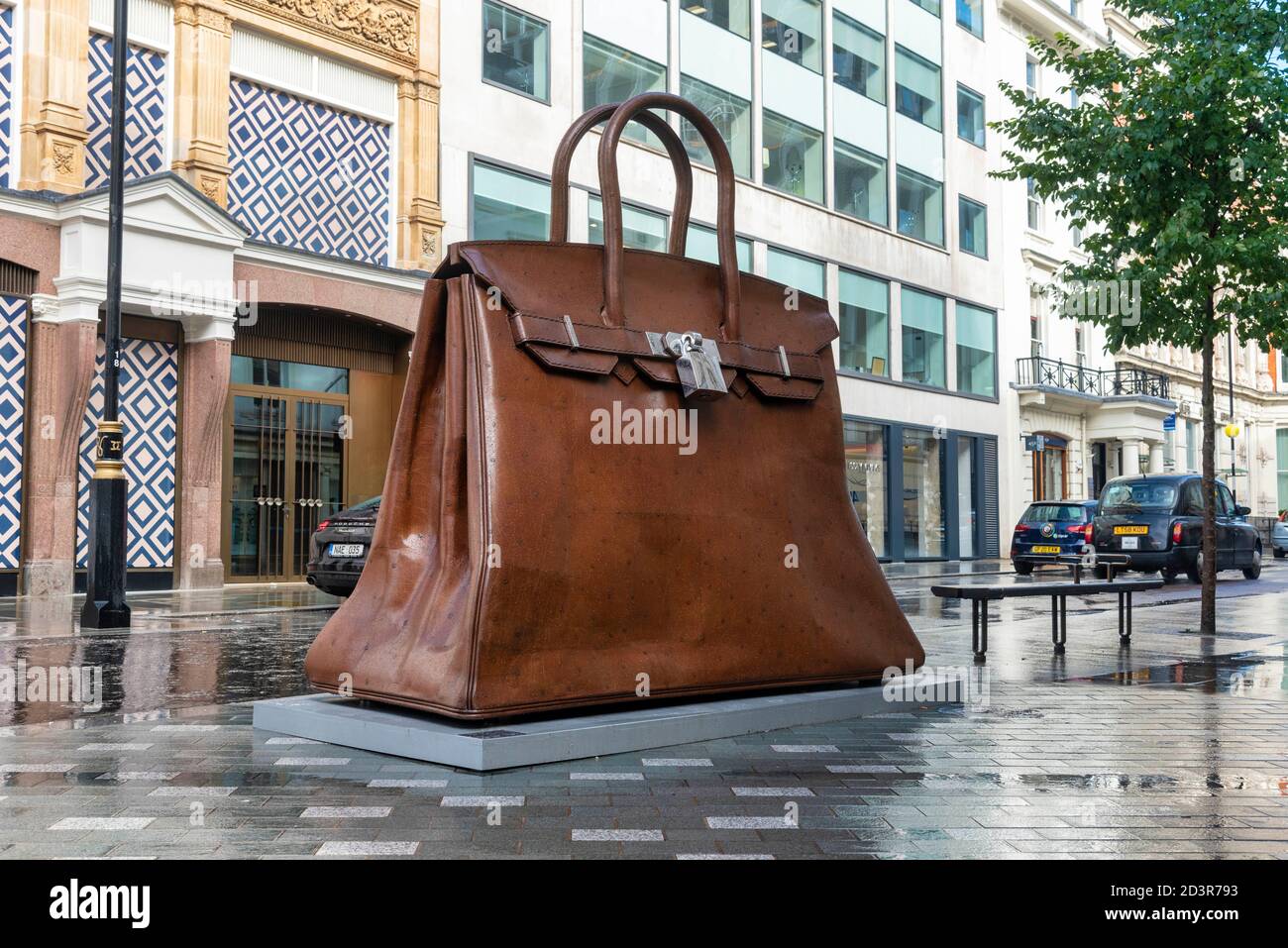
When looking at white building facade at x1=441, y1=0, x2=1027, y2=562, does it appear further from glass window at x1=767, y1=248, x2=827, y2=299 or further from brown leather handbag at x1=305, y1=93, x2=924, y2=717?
brown leather handbag at x1=305, y1=93, x2=924, y2=717

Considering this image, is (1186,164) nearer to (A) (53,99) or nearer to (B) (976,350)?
(A) (53,99)

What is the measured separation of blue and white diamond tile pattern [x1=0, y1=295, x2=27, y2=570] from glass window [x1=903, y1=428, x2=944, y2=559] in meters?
22.1

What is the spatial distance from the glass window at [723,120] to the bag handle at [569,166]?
2219cm

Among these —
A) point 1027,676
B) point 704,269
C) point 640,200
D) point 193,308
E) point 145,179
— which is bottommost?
point 1027,676

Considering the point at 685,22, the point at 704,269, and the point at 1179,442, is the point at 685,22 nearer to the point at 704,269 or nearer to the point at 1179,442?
the point at 704,269

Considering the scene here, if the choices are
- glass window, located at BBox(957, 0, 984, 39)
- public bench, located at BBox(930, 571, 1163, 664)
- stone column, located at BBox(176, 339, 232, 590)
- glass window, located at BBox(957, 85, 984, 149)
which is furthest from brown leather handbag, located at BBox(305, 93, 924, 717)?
glass window, located at BBox(957, 0, 984, 39)

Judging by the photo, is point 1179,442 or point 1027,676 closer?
point 1027,676

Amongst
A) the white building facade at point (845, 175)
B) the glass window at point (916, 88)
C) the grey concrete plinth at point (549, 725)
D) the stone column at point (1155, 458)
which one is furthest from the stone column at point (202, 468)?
the stone column at point (1155, 458)

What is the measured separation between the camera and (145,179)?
1662 cm

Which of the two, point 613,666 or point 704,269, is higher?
point 704,269

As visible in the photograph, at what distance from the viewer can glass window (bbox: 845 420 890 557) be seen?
3114 cm

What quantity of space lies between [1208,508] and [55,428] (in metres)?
13.8
